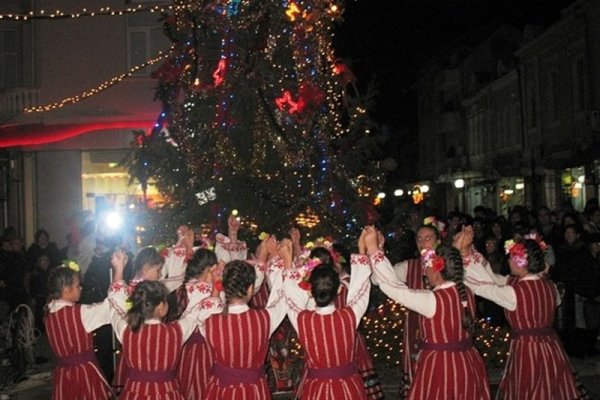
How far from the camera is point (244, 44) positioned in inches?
456

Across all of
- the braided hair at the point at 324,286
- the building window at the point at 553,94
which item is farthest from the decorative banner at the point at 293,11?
the building window at the point at 553,94

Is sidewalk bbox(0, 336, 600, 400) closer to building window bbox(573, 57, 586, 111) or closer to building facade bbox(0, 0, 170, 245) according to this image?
building facade bbox(0, 0, 170, 245)

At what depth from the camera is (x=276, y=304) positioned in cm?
672

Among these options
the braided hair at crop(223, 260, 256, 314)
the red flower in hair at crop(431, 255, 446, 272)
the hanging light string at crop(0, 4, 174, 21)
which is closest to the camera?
the braided hair at crop(223, 260, 256, 314)

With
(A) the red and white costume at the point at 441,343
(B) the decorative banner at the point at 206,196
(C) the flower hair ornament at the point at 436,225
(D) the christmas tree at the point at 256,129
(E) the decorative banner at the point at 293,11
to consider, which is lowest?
(A) the red and white costume at the point at 441,343

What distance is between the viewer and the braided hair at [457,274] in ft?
22.6

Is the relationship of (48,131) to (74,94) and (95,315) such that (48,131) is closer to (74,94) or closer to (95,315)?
(74,94)

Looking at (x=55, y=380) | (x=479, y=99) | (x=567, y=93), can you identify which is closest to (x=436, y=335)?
(x=55, y=380)

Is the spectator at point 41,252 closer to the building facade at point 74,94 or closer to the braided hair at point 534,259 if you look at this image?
the building facade at point 74,94

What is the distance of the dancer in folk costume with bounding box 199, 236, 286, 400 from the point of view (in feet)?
20.8

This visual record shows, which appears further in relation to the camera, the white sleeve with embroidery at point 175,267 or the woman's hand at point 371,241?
the white sleeve with embroidery at point 175,267

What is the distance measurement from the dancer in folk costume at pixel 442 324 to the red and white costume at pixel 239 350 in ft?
3.23

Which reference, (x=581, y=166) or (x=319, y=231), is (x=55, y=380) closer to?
(x=319, y=231)

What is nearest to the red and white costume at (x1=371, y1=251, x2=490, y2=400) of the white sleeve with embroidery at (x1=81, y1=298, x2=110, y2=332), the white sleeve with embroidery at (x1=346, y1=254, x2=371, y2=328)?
A: the white sleeve with embroidery at (x1=346, y1=254, x2=371, y2=328)
